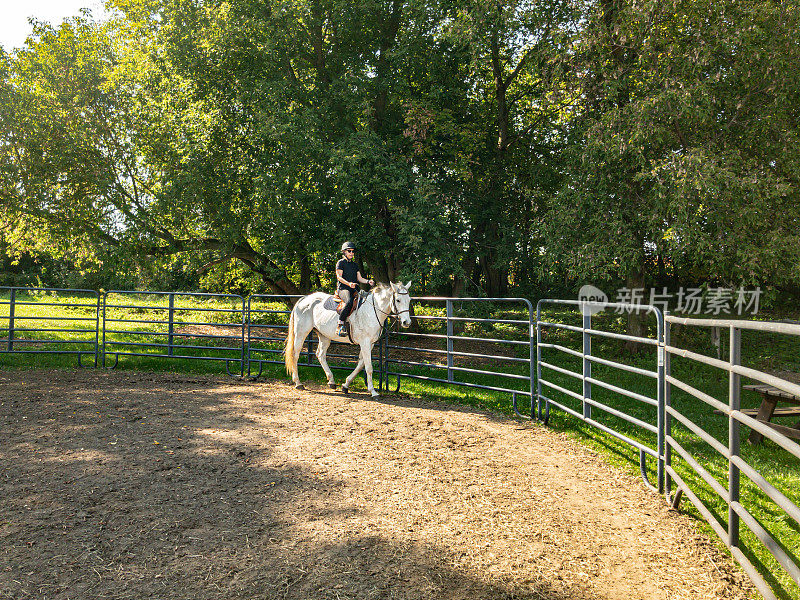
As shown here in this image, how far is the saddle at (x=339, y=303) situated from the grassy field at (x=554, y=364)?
3.31 feet

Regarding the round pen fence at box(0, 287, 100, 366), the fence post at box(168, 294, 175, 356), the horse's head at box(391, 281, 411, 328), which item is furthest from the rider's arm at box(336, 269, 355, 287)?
the round pen fence at box(0, 287, 100, 366)

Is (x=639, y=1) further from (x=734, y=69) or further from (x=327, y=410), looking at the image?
(x=327, y=410)

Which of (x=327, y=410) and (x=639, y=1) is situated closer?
(x=327, y=410)

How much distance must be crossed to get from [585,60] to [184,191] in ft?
31.6

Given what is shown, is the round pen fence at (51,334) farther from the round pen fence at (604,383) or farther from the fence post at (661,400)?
the fence post at (661,400)

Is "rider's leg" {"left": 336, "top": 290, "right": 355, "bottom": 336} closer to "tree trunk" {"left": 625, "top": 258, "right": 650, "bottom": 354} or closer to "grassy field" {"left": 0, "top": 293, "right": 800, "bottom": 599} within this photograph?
"grassy field" {"left": 0, "top": 293, "right": 800, "bottom": 599}

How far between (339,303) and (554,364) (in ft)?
25.7

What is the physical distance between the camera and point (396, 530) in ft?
13.0

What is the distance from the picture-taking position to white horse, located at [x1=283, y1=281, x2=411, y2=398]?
9.05m

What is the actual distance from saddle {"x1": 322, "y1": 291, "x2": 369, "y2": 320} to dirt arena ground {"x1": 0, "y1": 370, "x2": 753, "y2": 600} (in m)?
2.49

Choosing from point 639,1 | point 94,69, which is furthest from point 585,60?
point 94,69

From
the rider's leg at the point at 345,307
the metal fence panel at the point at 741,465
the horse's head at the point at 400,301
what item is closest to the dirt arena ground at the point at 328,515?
the metal fence panel at the point at 741,465

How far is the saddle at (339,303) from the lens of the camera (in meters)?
9.56

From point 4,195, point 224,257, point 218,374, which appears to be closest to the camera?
point 218,374
